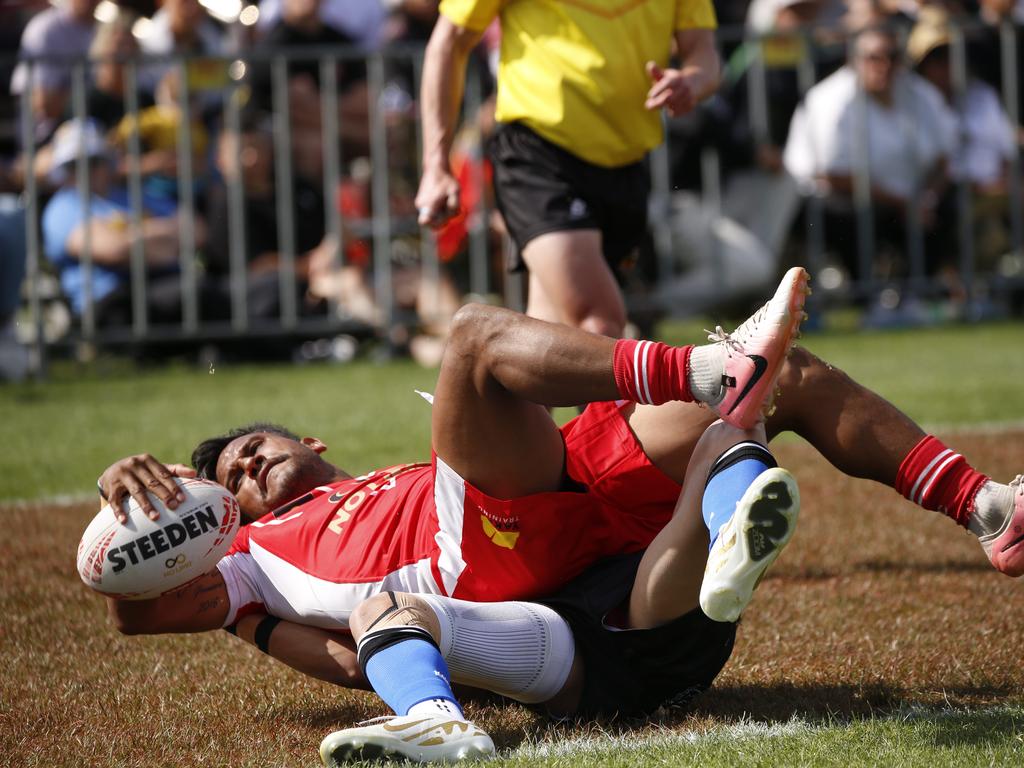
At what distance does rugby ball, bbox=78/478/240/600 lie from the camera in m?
3.44

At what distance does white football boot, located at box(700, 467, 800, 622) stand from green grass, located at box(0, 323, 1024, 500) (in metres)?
3.98

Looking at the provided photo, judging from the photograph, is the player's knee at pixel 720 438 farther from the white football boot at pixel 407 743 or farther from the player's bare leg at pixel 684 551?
the white football boot at pixel 407 743

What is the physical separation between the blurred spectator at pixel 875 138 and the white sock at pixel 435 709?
9572mm

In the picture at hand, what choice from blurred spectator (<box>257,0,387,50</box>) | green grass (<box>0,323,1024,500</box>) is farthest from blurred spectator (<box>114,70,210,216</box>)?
green grass (<box>0,323,1024,500</box>)

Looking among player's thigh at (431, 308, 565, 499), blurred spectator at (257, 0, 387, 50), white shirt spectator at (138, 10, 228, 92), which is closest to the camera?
player's thigh at (431, 308, 565, 499)

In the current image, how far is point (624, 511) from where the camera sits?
365 cm

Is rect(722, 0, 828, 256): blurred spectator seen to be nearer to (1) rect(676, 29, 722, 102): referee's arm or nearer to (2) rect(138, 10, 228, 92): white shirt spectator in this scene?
(2) rect(138, 10, 228, 92): white shirt spectator

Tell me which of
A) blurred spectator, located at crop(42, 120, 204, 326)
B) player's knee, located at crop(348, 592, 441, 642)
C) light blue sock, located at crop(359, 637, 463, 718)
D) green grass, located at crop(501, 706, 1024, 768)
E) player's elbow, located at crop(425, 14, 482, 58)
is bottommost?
blurred spectator, located at crop(42, 120, 204, 326)

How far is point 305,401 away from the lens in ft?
30.3

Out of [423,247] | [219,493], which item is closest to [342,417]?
[423,247]

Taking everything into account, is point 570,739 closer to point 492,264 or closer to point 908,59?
point 492,264

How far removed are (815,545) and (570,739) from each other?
2370 mm

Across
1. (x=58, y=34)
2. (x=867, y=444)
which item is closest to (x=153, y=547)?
(x=867, y=444)

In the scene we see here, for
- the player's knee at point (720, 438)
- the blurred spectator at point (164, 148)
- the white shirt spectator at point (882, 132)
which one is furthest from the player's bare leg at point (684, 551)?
the white shirt spectator at point (882, 132)
